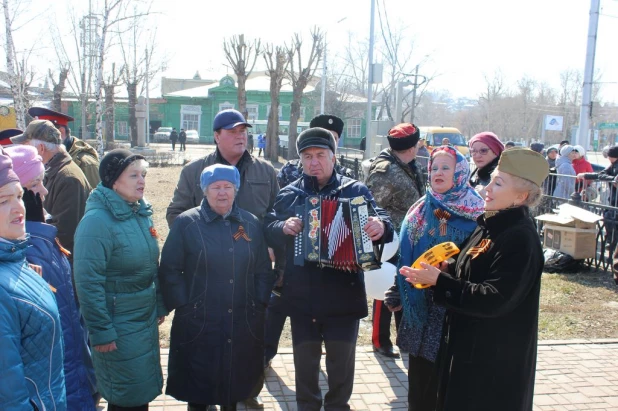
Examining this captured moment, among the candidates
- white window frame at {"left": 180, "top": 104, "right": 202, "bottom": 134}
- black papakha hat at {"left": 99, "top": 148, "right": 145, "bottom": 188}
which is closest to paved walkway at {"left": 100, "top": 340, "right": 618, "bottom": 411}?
black papakha hat at {"left": 99, "top": 148, "right": 145, "bottom": 188}

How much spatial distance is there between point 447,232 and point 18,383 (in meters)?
2.66

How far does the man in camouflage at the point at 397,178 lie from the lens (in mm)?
5000

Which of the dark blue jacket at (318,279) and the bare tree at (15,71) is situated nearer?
the dark blue jacket at (318,279)

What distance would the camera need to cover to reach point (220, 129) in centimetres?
438

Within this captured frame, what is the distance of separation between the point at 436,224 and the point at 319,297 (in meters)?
0.95

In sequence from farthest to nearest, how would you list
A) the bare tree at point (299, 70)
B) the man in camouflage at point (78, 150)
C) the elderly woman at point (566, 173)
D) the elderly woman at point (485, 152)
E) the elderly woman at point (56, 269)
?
the bare tree at point (299, 70) < the elderly woman at point (566, 173) < the man in camouflage at point (78, 150) < the elderly woman at point (485, 152) < the elderly woman at point (56, 269)

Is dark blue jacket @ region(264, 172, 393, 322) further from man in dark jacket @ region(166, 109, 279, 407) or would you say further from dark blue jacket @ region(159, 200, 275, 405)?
man in dark jacket @ region(166, 109, 279, 407)

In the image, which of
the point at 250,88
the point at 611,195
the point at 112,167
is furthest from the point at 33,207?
the point at 250,88

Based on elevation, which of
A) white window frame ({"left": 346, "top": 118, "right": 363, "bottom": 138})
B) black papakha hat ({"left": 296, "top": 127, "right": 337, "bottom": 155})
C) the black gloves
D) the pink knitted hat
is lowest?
the black gloves

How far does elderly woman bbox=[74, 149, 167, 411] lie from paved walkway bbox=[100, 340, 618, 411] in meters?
0.96

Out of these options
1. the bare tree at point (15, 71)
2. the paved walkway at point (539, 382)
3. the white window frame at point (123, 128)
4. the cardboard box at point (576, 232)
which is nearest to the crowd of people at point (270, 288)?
the paved walkway at point (539, 382)

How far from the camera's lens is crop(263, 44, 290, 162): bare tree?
33.0 m

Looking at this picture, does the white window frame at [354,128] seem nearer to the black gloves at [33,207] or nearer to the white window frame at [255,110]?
the white window frame at [255,110]

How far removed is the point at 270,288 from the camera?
12.2ft
